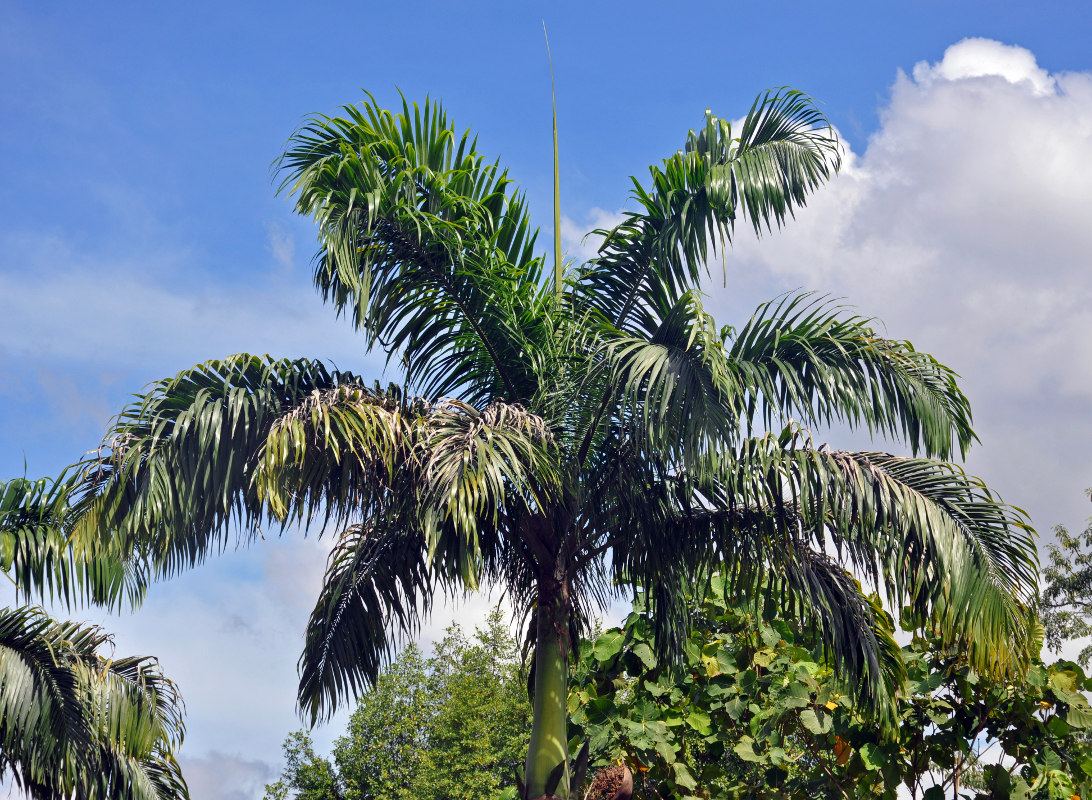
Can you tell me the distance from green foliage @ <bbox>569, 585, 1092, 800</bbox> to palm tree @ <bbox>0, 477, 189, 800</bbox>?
14.5 ft

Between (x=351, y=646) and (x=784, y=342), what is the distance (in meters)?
3.76

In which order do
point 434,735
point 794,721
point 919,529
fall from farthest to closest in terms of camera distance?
point 434,735
point 794,721
point 919,529

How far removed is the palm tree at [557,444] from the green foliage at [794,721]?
8.67ft

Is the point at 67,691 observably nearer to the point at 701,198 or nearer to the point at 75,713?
the point at 75,713

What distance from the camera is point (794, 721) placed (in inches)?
426

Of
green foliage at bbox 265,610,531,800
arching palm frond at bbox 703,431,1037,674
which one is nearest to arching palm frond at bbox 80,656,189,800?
arching palm frond at bbox 703,431,1037,674

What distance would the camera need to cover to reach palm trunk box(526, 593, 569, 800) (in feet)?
22.2

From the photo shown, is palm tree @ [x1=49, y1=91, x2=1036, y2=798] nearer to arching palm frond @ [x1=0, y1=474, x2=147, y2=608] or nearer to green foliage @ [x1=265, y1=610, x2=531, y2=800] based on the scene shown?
arching palm frond @ [x1=0, y1=474, x2=147, y2=608]

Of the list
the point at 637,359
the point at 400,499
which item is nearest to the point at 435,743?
the point at 400,499

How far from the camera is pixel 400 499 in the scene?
6586mm

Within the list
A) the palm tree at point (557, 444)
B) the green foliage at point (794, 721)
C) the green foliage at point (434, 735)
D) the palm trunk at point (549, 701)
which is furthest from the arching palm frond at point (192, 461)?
the green foliage at point (434, 735)

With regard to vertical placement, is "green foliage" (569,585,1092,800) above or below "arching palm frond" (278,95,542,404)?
below

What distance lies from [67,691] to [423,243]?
392cm

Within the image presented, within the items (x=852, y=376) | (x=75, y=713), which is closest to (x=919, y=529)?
(x=852, y=376)
